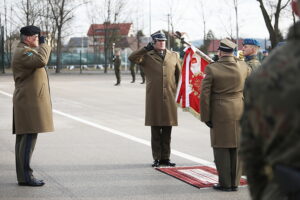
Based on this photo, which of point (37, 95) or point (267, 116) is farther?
point (37, 95)

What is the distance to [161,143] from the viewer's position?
8.22 meters

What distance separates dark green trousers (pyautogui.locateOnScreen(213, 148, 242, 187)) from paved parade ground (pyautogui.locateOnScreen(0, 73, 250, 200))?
0.15 m

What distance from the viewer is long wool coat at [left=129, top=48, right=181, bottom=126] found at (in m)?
8.19

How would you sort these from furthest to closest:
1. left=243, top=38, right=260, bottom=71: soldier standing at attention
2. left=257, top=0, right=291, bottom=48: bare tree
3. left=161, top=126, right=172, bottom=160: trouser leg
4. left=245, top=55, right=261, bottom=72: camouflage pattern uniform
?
left=257, top=0, right=291, bottom=48: bare tree, left=161, top=126, right=172, bottom=160: trouser leg, left=243, top=38, right=260, bottom=71: soldier standing at attention, left=245, top=55, right=261, bottom=72: camouflage pattern uniform

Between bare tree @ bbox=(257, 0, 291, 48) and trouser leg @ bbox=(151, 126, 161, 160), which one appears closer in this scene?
trouser leg @ bbox=(151, 126, 161, 160)

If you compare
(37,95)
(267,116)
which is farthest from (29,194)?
(267,116)

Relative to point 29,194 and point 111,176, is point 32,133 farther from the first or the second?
point 111,176

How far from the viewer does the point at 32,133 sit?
22.2 feet

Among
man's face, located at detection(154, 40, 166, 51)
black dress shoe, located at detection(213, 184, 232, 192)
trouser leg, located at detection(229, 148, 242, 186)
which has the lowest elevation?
black dress shoe, located at detection(213, 184, 232, 192)

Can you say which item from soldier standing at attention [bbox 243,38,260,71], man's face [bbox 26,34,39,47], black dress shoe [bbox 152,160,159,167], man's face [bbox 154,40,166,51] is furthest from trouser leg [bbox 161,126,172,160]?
man's face [bbox 26,34,39,47]

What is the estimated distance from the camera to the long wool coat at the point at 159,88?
8188mm

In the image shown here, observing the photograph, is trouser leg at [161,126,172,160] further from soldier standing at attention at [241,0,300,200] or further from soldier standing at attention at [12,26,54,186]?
soldier standing at attention at [241,0,300,200]

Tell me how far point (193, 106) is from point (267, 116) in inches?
259

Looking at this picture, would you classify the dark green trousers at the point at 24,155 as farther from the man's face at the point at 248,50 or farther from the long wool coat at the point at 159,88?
the man's face at the point at 248,50
